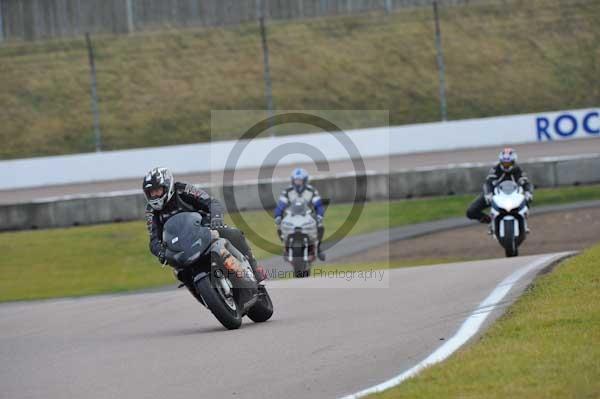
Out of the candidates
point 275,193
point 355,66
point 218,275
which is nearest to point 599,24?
point 355,66

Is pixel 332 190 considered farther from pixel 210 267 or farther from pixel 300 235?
pixel 210 267

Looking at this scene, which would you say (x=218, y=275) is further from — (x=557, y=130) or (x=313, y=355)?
(x=557, y=130)

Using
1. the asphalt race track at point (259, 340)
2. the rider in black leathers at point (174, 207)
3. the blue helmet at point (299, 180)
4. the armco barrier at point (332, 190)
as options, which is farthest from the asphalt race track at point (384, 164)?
the rider in black leathers at point (174, 207)

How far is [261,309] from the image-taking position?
10.2 m

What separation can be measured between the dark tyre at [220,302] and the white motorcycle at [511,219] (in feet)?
23.6

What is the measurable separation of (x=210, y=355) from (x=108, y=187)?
20905mm

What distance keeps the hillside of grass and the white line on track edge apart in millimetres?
23273

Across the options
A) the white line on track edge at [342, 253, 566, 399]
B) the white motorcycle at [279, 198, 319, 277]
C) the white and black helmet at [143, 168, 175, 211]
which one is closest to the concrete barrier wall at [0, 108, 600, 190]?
the white motorcycle at [279, 198, 319, 277]

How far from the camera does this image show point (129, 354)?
871 centimetres

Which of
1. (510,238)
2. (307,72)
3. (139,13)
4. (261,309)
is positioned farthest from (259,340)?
(139,13)

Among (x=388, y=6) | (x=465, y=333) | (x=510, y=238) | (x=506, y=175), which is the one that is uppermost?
(x=388, y=6)

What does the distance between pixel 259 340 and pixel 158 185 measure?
165 centimetres

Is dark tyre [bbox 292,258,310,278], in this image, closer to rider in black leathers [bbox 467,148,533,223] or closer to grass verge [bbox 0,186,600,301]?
rider in black leathers [bbox 467,148,533,223]

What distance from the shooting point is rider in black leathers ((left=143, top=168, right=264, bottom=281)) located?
964cm
